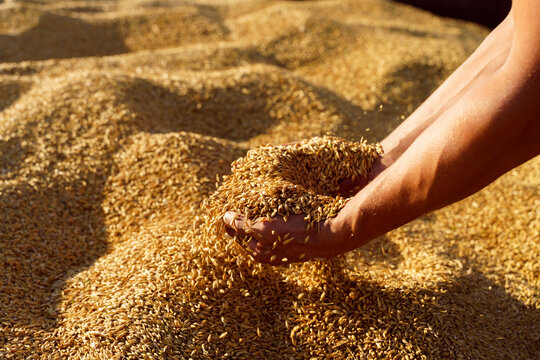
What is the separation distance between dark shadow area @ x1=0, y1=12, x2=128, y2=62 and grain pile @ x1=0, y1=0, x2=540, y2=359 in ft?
0.11

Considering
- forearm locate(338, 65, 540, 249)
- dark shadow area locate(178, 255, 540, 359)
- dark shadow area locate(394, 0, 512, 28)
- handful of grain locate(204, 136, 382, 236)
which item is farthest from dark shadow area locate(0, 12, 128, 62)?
dark shadow area locate(394, 0, 512, 28)

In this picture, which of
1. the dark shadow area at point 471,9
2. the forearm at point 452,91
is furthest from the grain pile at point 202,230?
the dark shadow area at point 471,9

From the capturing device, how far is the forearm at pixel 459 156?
1.97m

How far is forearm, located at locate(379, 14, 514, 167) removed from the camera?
265 centimetres

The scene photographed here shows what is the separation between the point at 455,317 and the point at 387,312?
43cm

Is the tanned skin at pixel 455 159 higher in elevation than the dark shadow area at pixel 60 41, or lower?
higher

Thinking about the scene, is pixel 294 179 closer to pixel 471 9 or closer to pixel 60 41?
pixel 60 41

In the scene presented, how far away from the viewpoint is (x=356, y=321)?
2512 millimetres

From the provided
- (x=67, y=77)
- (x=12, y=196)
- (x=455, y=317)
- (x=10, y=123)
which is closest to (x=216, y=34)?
(x=67, y=77)

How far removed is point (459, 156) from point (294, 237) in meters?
0.86

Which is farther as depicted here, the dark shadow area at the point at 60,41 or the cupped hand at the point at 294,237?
the dark shadow area at the point at 60,41

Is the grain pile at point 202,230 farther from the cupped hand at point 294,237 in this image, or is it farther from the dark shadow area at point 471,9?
the dark shadow area at point 471,9

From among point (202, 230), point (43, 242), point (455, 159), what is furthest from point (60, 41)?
point (455, 159)

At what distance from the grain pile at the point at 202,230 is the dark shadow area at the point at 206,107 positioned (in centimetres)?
2
